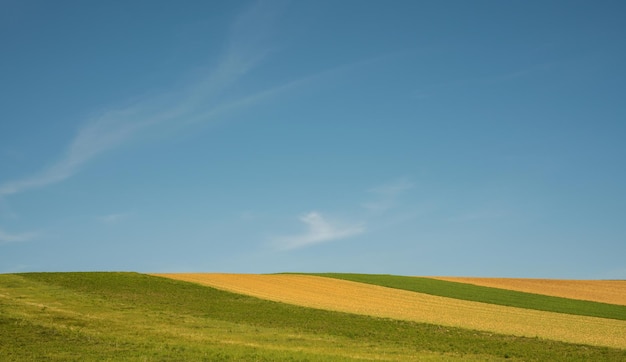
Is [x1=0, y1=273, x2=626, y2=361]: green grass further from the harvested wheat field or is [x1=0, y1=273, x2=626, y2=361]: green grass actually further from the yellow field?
the yellow field

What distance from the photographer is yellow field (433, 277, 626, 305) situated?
61688 mm

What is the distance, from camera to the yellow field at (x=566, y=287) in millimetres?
61688

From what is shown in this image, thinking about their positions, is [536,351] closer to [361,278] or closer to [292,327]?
[292,327]

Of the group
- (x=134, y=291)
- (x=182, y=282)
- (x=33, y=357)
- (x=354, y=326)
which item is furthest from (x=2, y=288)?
(x=354, y=326)

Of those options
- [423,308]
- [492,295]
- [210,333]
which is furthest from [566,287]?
[210,333]

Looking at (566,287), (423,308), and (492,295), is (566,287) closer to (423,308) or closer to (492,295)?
(492,295)

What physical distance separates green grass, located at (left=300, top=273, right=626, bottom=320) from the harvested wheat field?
272 cm

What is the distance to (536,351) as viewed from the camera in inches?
1203

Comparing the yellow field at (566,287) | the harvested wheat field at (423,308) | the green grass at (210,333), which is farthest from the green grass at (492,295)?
the green grass at (210,333)

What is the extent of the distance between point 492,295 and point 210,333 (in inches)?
1309

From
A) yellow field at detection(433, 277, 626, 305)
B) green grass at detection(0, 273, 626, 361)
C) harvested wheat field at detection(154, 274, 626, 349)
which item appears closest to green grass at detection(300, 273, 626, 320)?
harvested wheat field at detection(154, 274, 626, 349)

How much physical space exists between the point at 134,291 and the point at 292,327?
16667 mm

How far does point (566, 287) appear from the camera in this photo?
69.9 meters

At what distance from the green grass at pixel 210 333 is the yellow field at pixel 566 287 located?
3126 centimetres
